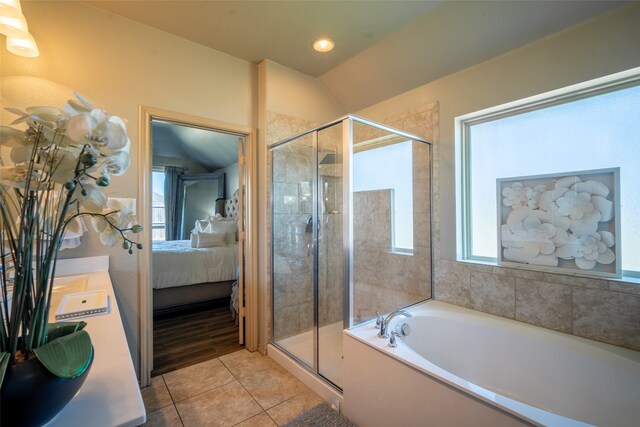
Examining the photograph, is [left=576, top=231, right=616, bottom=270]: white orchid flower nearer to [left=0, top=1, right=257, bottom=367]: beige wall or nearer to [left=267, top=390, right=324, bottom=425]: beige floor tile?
[left=267, top=390, right=324, bottom=425]: beige floor tile

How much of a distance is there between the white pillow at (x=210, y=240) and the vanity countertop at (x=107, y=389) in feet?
10.1

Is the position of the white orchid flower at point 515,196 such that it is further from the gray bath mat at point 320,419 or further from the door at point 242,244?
the door at point 242,244

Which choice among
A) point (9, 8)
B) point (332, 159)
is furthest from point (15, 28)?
point (332, 159)

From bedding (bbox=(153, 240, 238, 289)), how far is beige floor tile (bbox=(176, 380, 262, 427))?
5.77ft

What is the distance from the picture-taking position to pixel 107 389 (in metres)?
0.67

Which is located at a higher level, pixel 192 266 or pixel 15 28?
pixel 15 28

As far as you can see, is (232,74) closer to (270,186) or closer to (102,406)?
(270,186)

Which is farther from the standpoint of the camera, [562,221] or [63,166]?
[562,221]

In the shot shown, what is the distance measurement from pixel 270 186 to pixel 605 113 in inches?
94.7

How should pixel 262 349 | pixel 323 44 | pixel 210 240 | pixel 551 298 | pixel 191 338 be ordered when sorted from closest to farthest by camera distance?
pixel 551 298 → pixel 323 44 → pixel 262 349 → pixel 191 338 → pixel 210 240

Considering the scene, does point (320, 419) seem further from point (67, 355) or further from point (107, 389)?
point (67, 355)

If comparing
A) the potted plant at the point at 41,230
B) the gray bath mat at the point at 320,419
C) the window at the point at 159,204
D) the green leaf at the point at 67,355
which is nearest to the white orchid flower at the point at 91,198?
the potted plant at the point at 41,230

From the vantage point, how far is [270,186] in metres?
2.58

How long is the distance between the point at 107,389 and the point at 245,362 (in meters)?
1.95
